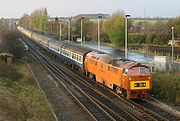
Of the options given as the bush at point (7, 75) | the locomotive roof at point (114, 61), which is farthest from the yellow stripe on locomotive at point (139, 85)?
the bush at point (7, 75)

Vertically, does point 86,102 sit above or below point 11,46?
below

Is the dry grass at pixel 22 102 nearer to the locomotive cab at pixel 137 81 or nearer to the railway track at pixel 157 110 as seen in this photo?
the locomotive cab at pixel 137 81

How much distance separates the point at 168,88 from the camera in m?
28.2

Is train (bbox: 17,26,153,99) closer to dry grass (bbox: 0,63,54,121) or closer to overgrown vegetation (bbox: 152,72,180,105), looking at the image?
overgrown vegetation (bbox: 152,72,180,105)

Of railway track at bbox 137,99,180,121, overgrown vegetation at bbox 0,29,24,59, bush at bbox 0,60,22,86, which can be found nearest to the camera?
railway track at bbox 137,99,180,121

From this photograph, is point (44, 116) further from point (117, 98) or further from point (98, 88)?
point (98, 88)

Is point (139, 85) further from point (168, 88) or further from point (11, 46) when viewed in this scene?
point (11, 46)

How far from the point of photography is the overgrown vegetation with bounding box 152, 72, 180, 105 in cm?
2714

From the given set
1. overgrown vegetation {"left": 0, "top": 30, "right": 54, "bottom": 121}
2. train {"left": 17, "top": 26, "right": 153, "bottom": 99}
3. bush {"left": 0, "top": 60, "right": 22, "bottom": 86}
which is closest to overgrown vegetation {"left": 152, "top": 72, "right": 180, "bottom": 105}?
train {"left": 17, "top": 26, "right": 153, "bottom": 99}

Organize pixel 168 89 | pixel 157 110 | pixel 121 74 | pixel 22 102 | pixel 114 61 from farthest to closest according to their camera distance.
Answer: pixel 114 61 → pixel 168 89 → pixel 121 74 → pixel 22 102 → pixel 157 110

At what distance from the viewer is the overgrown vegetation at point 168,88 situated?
89.0 feet

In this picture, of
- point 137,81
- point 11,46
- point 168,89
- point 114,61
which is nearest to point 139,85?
point 137,81

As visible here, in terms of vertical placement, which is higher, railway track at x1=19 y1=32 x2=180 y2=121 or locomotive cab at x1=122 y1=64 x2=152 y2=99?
locomotive cab at x1=122 y1=64 x2=152 y2=99

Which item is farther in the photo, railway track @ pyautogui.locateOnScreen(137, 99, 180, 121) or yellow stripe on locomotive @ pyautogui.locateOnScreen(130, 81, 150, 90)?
yellow stripe on locomotive @ pyautogui.locateOnScreen(130, 81, 150, 90)
